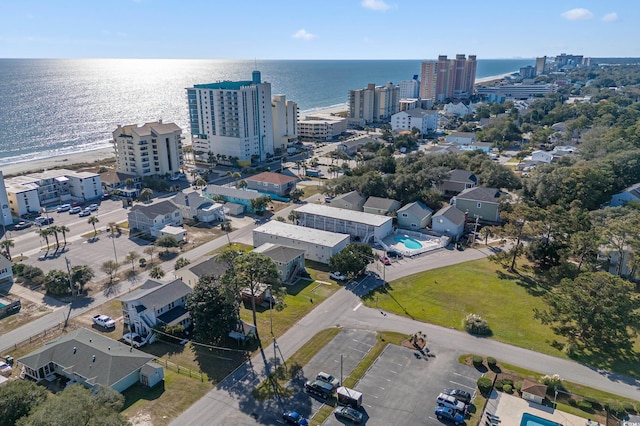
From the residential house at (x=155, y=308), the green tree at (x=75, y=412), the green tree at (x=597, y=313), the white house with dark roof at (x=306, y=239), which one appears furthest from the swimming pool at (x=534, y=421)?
the residential house at (x=155, y=308)

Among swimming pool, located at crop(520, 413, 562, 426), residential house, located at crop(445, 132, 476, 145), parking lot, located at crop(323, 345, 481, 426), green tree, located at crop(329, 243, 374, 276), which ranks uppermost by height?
residential house, located at crop(445, 132, 476, 145)

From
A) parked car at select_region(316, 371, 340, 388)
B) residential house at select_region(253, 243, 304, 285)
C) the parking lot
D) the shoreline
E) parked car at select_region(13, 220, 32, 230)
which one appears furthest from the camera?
the shoreline

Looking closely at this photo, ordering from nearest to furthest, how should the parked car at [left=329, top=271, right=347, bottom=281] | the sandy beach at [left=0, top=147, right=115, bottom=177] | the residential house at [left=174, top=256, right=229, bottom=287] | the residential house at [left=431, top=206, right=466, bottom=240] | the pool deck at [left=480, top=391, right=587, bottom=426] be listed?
the pool deck at [left=480, top=391, right=587, bottom=426], the residential house at [left=174, top=256, right=229, bottom=287], the parked car at [left=329, top=271, right=347, bottom=281], the residential house at [left=431, top=206, right=466, bottom=240], the sandy beach at [left=0, top=147, right=115, bottom=177]

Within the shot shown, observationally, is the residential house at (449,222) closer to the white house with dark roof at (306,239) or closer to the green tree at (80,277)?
the white house with dark roof at (306,239)

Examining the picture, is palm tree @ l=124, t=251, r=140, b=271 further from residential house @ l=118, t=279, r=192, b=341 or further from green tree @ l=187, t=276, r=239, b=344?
green tree @ l=187, t=276, r=239, b=344

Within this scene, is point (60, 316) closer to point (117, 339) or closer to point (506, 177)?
point (117, 339)

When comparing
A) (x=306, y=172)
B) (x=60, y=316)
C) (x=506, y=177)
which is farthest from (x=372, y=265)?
(x=306, y=172)

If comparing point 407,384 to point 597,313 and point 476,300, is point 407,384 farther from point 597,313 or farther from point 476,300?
point 597,313

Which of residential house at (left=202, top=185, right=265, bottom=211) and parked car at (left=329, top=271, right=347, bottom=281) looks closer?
parked car at (left=329, top=271, right=347, bottom=281)

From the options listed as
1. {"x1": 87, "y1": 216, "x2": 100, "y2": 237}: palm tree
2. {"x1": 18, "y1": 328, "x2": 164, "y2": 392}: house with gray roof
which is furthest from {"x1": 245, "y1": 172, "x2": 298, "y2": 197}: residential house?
{"x1": 18, "y1": 328, "x2": 164, "y2": 392}: house with gray roof
